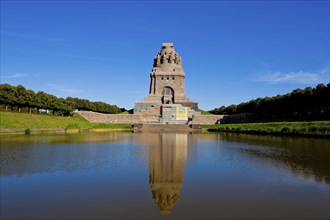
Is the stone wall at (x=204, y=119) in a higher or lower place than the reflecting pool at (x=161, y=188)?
higher

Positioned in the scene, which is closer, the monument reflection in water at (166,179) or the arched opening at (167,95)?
the monument reflection in water at (166,179)

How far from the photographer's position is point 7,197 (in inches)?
324

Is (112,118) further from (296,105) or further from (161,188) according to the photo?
(161,188)

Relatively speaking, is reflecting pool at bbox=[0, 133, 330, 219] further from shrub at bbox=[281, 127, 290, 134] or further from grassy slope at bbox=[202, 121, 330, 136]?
shrub at bbox=[281, 127, 290, 134]

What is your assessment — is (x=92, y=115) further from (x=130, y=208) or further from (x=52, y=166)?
(x=130, y=208)

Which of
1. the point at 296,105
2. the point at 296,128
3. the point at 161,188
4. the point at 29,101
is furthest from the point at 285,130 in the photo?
the point at 29,101

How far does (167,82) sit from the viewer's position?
75.5 m

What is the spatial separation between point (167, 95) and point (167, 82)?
3.54 meters

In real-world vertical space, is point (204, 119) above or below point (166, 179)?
above

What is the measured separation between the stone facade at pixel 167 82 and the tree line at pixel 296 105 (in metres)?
14.8

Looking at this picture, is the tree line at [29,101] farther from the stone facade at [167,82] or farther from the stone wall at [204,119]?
the stone wall at [204,119]

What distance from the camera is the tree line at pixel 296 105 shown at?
4819 cm

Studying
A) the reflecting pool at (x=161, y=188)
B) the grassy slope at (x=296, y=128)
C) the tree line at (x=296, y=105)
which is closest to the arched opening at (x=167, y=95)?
the tree line at (x=296, y=105)

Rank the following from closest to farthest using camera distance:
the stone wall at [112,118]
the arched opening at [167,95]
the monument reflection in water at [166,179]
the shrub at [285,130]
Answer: the monument reflection in water at [166,179] → the shrub at [285,130] → the stone wall at [112,118] → the arched opening at [167,95]
